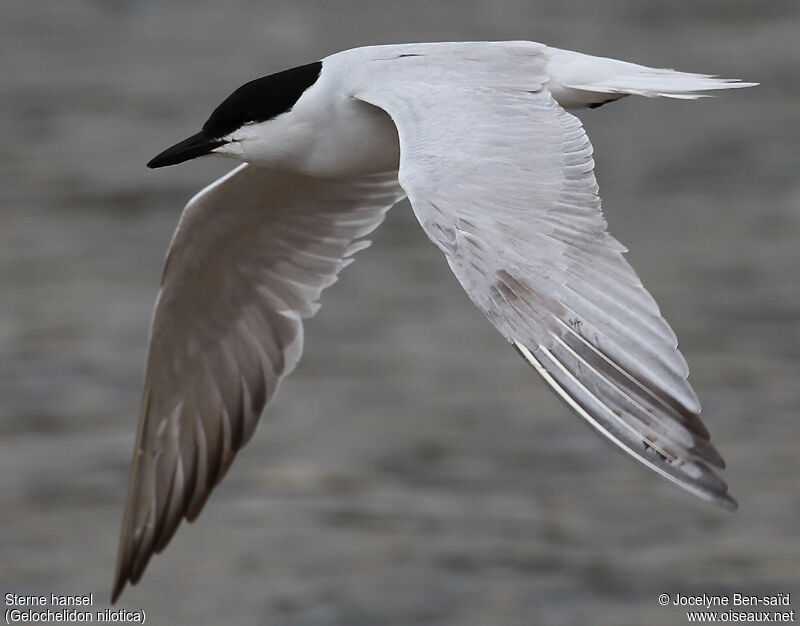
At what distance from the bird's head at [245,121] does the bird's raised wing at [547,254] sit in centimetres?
36

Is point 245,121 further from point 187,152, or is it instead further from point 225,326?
point 225,326

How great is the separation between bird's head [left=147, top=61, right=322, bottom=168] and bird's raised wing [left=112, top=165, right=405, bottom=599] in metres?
0.79

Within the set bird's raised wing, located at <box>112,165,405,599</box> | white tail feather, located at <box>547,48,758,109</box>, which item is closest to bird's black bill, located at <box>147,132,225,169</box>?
bird's raised wing, located at <box>112,165,405,599</box>

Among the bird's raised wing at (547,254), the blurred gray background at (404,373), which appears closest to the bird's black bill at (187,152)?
the bird's raised wing at (547,254)

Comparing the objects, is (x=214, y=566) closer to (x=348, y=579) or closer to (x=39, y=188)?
(x=348, y=579)

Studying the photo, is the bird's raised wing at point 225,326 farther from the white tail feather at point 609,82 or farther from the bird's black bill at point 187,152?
the white tail feather at point 609,82

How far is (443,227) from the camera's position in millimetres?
4570

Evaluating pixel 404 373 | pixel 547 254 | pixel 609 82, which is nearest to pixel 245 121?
Answer: pixel 609 82

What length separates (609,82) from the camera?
5469 mm

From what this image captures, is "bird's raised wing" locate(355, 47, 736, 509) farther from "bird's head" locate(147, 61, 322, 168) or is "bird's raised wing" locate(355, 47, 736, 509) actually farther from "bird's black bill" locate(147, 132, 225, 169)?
"bird's black bill" locate(147, 132, 225, 169)

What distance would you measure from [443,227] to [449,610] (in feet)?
13.4

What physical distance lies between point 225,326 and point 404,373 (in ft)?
12.7

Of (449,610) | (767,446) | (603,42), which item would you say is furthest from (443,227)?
(603,42)

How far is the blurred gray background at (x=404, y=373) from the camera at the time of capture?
8641 millimetres
